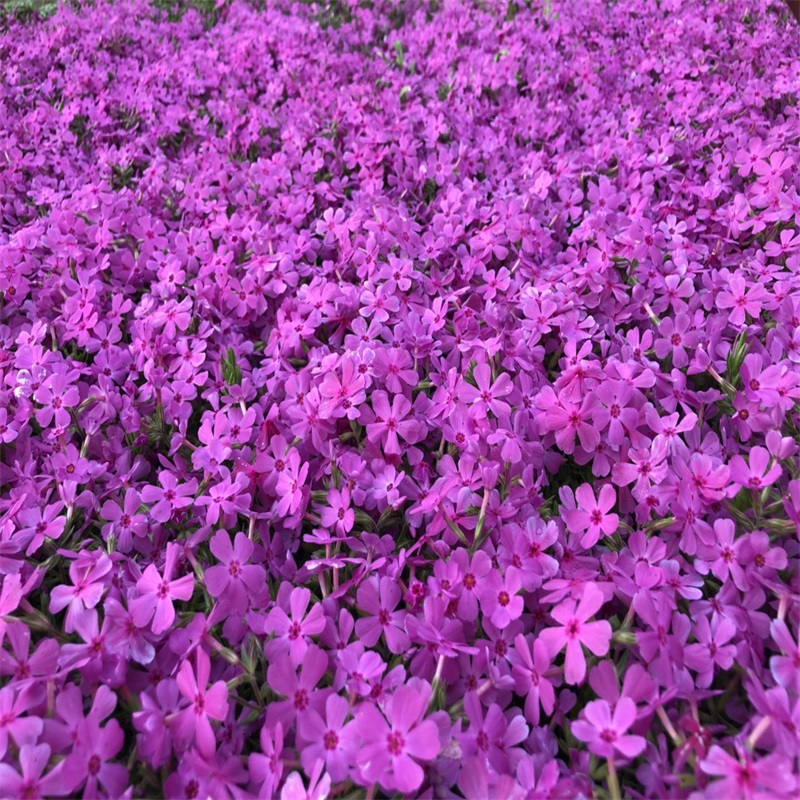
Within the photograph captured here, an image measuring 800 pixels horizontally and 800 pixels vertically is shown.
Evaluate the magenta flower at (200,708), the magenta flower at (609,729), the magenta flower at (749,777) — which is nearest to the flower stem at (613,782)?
the magenta flower at (609,729)

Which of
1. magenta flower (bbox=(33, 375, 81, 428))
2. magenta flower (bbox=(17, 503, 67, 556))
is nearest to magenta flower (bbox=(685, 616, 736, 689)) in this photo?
magenta flower (bbox=(17, 503, 67, 556))

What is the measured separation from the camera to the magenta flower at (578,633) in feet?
3.92

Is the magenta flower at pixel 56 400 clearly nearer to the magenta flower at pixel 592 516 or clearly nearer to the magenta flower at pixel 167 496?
the magenta flower at pixel 167 496

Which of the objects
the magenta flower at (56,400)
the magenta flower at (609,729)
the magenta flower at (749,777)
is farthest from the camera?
the magenta flower at (56,400)

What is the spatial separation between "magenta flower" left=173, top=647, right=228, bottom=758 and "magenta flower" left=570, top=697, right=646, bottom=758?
2.09 ft

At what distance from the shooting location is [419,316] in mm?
2129

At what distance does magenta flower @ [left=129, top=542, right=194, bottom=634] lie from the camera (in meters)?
1.33

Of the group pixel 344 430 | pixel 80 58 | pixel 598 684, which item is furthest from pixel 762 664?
pixel 80 58

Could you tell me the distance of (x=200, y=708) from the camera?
1182mm

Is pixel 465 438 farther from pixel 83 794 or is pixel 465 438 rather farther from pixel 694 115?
pixel 694 115

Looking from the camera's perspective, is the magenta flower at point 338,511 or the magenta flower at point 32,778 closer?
the magenta flower at point 32,778

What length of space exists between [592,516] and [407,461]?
1.75 ft

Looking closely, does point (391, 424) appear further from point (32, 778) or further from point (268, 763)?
point (32, 778)

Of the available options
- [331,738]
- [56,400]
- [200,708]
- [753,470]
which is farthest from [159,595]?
[753,470]
